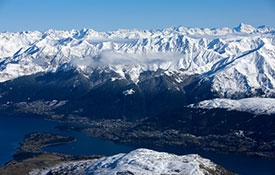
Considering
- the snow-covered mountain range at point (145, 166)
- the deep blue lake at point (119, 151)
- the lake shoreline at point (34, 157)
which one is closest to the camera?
the snow-covered mountain range at point (145, 166)

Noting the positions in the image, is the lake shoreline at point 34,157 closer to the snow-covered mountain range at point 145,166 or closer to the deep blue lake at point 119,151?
the deep blue lake at point 119,151

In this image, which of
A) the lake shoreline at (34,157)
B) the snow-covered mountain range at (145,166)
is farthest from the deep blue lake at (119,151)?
the snow-covered mountain range at (145,166)

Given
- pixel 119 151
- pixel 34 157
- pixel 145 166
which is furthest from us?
pixel 119 151

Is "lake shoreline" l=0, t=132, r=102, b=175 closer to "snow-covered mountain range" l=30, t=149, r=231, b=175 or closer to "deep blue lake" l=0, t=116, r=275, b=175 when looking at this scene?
"deep blue lake" l=0, t=116, r=275, b=175

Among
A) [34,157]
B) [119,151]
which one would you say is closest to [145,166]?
[34,157]

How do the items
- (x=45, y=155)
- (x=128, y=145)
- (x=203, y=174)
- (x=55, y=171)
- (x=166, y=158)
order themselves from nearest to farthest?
1. (x=203, y=174)
2. (x=166, y=158)
3. (x=55, y=171)
4. (x=45, y=155)
5. (x=128, y=145)

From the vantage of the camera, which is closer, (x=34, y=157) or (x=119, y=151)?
(x=34, y=157)

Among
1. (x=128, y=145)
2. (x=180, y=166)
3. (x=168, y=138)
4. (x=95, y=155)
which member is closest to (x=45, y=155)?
(x=95, y=155)

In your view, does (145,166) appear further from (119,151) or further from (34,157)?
(119,151)

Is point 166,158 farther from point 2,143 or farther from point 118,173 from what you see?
point 2,143
